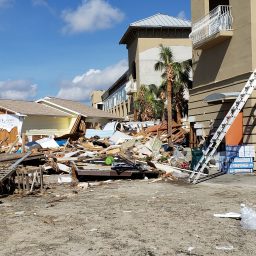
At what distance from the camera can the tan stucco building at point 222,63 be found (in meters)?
18.6

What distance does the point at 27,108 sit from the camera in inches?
1529

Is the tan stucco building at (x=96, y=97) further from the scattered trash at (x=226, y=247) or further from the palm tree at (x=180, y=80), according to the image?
the scattered trash at (x=226, y=247)

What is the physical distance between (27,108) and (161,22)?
23537 millimetres

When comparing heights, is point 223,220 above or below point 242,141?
below

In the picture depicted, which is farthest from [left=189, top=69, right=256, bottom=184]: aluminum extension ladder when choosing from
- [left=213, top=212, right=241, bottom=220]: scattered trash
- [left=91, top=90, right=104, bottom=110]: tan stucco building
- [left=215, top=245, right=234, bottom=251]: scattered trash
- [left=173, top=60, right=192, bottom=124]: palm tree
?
[left=91, top=90, right=104, bottom=110]: tan stucco building

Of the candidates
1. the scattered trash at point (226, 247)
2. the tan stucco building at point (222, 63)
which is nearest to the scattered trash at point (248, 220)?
the scattered trash at point (226, 247)

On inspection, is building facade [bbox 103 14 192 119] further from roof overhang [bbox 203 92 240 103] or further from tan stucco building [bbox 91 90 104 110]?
tan stucco building [bbox 91 90 104 110]

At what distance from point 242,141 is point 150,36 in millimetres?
37560

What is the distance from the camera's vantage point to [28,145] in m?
27.6

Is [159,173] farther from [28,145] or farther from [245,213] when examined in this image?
[28,145]

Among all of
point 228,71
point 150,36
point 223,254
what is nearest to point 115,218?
point 223,254

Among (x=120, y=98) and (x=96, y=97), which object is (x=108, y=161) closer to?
(x=120, y=98)

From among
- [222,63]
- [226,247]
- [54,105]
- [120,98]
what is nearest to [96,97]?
[120,98]

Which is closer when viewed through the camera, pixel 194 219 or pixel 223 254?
pixel 223 254
